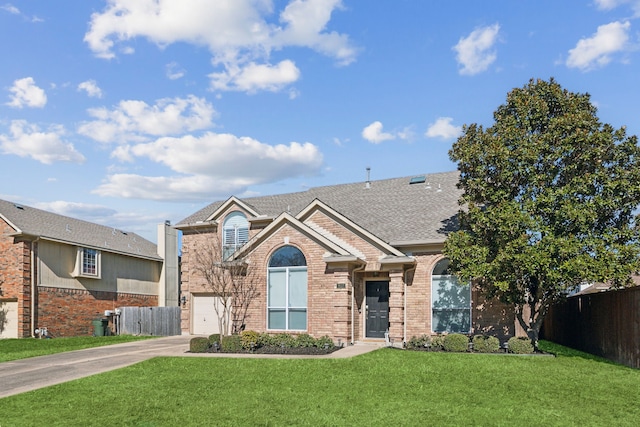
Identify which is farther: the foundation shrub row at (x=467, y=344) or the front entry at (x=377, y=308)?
the front entry at (x=377, y=308)

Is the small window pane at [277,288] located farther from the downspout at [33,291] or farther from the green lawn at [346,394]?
the downspout at [33,291]

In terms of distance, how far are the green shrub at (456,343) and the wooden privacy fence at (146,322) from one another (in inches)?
682

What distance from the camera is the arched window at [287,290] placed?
827 inches

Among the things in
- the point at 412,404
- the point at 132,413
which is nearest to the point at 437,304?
the point at 412,404

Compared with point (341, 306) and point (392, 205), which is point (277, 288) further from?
point (392, 205)

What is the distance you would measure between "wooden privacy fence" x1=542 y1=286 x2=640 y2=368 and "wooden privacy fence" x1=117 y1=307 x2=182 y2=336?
65.3 ft

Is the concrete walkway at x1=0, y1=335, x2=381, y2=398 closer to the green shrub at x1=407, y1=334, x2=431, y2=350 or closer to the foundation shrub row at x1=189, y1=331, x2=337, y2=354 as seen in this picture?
the foundation shrub row at x1=189, y1=331, x2=337, y2=354

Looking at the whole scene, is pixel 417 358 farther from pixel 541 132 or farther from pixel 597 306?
pixel 541 132

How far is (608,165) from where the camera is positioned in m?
16.9

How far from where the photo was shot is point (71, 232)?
3136 centimetres

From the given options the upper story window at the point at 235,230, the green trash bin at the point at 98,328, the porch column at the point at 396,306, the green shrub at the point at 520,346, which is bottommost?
the green trash bin at the point at 98,328

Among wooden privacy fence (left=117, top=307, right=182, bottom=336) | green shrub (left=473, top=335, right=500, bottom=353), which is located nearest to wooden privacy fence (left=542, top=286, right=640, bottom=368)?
green shrub (left=473, top=335, right=500, bottom=353)

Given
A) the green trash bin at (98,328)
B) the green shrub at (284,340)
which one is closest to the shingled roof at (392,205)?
the green shrub at (284,340)

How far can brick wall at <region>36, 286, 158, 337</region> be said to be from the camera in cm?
2811
